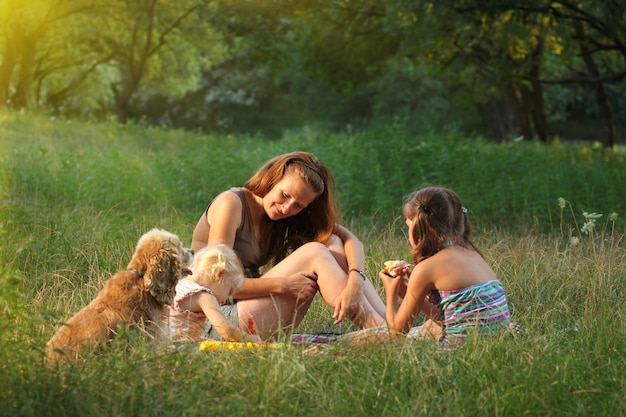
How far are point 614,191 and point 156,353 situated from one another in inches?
356

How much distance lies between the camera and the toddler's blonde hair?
5.17 metres

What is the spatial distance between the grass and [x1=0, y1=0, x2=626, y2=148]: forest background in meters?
2.88

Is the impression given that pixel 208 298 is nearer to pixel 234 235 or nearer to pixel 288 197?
pixel 234 235

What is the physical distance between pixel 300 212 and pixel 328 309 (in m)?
0.71

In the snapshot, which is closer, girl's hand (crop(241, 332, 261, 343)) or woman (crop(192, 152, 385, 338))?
girl's hand (crop(241, 332, 261, 343))

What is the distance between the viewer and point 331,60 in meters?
20.5

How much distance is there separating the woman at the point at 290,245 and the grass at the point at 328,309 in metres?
0.54

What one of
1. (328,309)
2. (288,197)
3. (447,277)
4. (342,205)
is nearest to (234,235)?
(288,197)

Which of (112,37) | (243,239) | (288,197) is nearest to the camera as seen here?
(288,197)

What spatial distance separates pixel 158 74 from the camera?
112 feet

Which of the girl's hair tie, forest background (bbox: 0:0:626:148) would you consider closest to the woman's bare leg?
the girl's hair tie

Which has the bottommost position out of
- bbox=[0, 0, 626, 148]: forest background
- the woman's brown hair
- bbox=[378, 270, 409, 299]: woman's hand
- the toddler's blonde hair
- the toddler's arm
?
the toddler's arm

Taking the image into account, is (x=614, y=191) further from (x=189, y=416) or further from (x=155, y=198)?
(x=189, y=416)

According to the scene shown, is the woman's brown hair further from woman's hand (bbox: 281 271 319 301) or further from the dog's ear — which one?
the dog's ear
